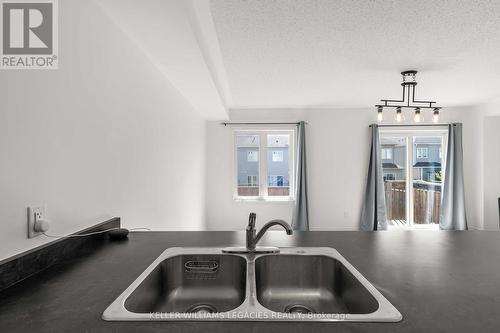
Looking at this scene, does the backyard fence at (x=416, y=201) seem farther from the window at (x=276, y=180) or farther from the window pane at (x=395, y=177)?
the window at (x=276, y=180)

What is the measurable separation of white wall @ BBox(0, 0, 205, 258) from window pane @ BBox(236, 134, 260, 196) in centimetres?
279

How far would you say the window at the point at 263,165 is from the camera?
522cm

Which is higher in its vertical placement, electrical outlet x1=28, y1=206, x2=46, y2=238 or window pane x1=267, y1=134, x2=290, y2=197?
window pane x1=267, y1=134, x2=290, y2=197

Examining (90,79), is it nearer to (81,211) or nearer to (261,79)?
(81,211)

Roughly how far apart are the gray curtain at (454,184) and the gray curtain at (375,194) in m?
1.18

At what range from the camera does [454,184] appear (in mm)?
4855

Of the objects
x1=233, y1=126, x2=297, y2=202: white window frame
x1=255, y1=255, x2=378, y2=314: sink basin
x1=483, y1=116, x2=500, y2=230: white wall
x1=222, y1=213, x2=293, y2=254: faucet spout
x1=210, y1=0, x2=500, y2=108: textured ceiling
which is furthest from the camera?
x1=233, y1=126, x2=297, y2=202: white window frame

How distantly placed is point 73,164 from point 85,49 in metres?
0.60

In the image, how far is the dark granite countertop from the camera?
2.08 ft

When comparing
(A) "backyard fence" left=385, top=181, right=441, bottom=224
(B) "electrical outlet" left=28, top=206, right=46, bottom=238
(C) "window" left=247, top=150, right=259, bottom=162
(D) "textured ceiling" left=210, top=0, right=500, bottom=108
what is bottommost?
(A) "backyard fence" left=385, top=181, right=441, bottom=224

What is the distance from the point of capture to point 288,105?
4.81m

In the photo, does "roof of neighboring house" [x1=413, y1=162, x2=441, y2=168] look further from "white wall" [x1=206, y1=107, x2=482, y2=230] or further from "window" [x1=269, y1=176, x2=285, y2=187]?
"window" [x1=269, y1=176, x2=285, y2=187]

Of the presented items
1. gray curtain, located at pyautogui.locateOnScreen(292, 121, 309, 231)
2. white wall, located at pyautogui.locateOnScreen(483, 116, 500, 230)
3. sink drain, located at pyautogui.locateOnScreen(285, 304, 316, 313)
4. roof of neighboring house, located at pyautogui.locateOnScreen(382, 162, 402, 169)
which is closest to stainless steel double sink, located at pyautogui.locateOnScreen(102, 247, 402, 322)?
sink drain, located at pyautogui.locateOnScreen(285, 304, 316, 313)

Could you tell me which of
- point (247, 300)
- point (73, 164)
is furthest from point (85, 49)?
point (247, 300)
